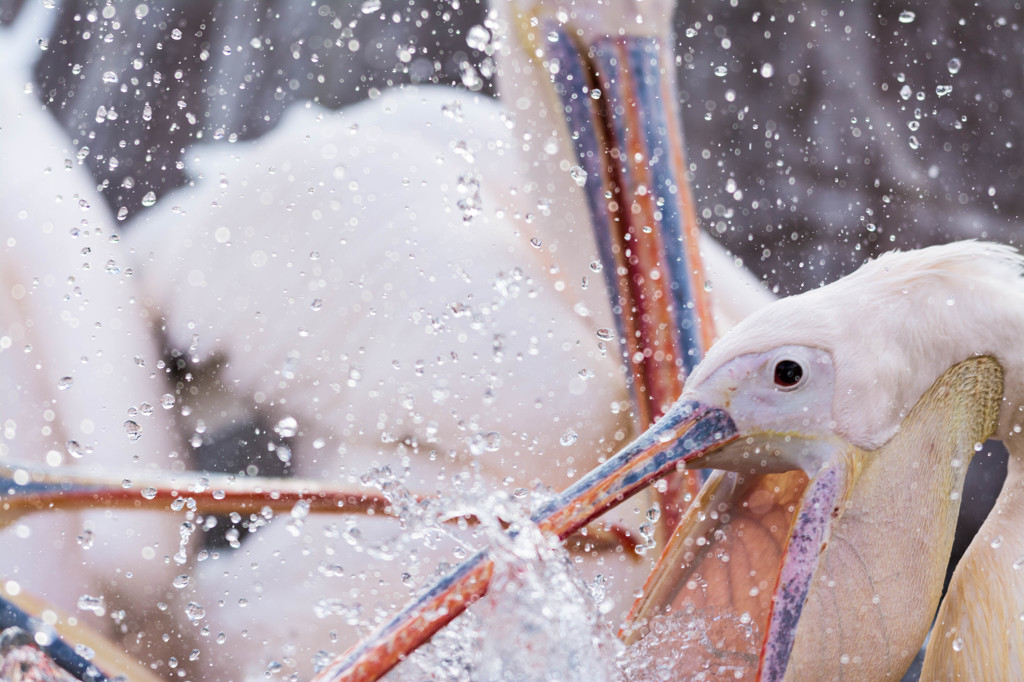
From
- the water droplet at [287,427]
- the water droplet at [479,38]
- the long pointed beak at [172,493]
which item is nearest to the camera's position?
the long pointed beak at [172,493]

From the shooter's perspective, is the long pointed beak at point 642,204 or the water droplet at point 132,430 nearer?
the long pointed beak at point 642,204

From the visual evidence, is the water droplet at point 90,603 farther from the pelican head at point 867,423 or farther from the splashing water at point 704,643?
the pelican head at point 867,423

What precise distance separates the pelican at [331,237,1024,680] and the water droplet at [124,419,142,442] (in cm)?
79

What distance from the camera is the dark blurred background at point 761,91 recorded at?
71.8 inches

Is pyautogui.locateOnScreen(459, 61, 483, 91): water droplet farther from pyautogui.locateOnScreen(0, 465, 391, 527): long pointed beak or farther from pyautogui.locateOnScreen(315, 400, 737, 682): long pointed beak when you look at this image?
pyautogui.locateOnScreen(315, 400, 737, 682): long pointed beak

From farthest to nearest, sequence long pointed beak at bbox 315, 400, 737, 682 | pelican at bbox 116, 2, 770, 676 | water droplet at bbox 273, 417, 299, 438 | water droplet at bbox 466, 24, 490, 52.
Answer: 1. water droplet at bbox 466, 24, 490, 52
2. water droplet at bbox 273, 417, 299, 438
3. pelican at bbox 116, 2, 770, 676
4. long pointed beak at bbox 315, 400, 737, 682

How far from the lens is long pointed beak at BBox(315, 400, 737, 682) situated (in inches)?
24.9

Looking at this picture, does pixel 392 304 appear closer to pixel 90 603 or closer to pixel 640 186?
pixel 640 186

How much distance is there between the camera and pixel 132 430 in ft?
4.37

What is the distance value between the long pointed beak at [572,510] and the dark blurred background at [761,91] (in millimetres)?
1231

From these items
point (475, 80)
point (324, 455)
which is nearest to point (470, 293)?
point (324, 455)

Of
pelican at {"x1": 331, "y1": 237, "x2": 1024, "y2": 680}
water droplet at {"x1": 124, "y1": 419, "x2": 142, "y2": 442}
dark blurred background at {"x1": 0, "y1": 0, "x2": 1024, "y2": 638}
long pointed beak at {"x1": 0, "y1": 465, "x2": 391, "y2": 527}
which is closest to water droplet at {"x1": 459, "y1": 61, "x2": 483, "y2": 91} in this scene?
dark blurred background at {"x1": 0, "y1": 0, "x2": 1024, "y2": 638}

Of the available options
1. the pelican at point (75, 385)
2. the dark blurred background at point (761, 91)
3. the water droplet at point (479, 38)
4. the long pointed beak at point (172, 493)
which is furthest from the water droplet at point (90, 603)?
the water droplet at point (479, 38)

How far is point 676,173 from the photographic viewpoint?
3.70 ft
